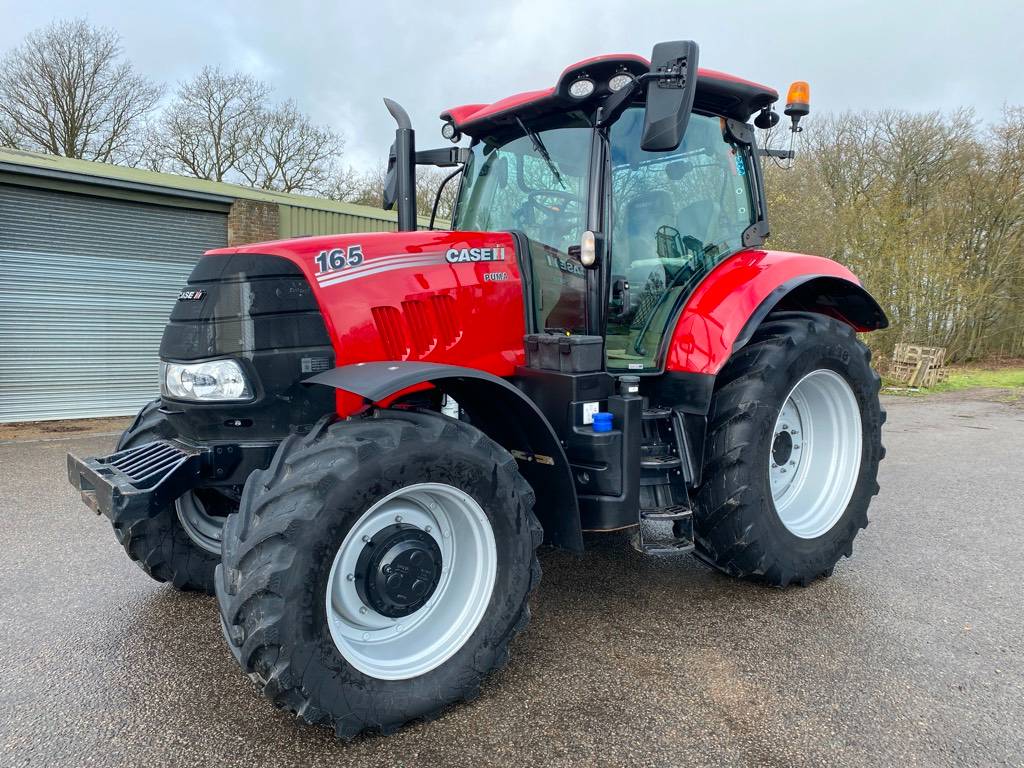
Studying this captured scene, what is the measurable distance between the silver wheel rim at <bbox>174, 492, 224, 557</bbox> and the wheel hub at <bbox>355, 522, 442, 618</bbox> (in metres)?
1.23

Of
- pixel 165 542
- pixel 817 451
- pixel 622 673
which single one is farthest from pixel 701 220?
pixel 165 542

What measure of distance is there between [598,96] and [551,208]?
51 centimetres

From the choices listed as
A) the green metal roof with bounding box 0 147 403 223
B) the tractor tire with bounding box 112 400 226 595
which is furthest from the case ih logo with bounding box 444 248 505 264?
the green metal roof with bounding box 0 147 403 223

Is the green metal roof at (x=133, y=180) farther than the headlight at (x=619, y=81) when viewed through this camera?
Yes

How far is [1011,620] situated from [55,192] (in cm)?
1015

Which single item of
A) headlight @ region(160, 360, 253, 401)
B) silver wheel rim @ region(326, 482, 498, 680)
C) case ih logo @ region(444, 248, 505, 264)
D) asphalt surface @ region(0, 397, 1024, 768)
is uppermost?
case ih logo @ region(444, 248, 505, 264)

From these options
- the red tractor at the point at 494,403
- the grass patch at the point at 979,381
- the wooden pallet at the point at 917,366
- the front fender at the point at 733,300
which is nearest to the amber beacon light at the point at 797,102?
the red tractor at the point at 494,403

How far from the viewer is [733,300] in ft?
10.4

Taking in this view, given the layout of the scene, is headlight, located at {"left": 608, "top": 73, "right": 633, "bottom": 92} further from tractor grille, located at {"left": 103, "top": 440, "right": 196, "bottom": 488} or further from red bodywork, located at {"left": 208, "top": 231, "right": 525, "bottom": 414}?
tractor grille, located at {"left": 103, "top": 440, "right": 196, "bottom": 488}

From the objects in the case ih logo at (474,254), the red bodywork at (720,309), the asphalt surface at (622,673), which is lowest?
the asphalt surface at (622,673)

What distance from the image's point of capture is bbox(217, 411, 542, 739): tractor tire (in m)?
1.98

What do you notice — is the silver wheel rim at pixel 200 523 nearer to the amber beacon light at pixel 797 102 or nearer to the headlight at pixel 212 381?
the headlight at pixel 212 381

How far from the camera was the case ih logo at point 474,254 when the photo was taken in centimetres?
285

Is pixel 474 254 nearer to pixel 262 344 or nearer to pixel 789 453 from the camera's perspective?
pixel 262 344
